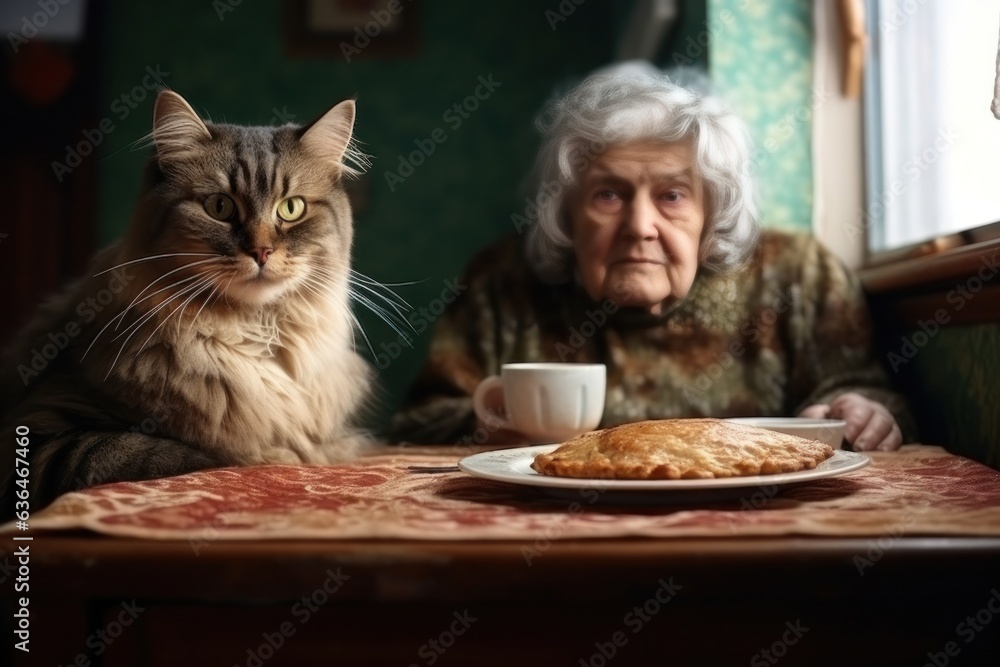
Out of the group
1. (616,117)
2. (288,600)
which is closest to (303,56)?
(616,117)

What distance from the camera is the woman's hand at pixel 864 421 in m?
1.10

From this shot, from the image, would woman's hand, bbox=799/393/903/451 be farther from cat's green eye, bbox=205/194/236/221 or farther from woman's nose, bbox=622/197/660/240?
cat's green eye, bbox=205/194/236/221

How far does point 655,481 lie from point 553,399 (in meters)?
0.39

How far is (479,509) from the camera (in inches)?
26.7

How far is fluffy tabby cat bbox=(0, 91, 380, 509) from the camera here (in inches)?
37.0

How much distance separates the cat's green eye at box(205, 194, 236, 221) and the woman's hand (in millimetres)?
890

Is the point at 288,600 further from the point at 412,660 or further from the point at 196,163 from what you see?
the point at 196,163

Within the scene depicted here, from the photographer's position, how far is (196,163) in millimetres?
1005

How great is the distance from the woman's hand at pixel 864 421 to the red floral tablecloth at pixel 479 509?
231 mm

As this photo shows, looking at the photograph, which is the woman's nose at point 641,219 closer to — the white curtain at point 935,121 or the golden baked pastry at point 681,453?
the white curtain at point 935,121

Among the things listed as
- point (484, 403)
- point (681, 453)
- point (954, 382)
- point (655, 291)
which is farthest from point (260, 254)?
point (954, 382)

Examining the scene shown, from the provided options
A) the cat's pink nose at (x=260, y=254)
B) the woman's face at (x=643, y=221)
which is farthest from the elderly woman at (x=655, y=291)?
the cat's pink nose at (x=260, y=254)

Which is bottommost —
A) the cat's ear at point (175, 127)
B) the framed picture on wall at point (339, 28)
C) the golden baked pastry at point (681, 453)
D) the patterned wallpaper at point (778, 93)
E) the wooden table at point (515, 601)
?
the wooden table at point (515, 601)

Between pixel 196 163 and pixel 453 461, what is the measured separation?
51 cm
